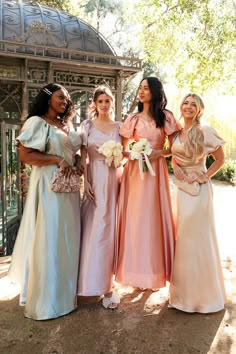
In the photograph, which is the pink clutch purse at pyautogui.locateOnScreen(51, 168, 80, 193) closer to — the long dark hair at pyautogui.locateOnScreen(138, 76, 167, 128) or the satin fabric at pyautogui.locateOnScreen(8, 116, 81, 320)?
the satin fabric at pyautogui.locateOnScreen(8, 116, 81, 320)

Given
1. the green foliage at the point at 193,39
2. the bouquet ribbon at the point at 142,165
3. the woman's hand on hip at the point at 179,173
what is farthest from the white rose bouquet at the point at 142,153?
the green foliage at the point at 193,39

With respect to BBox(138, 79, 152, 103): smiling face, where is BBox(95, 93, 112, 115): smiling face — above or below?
below

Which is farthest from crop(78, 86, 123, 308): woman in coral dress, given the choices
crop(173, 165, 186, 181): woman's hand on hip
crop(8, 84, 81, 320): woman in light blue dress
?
crop(173, 165, 186, 181): woman's hand on hip

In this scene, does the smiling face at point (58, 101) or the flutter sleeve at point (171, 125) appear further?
the flutter sleeve at point (171, 125)

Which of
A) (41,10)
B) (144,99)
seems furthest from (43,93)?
(41,10)

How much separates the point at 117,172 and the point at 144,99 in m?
0.70

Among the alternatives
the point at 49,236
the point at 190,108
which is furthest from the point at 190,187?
the point at 49,236

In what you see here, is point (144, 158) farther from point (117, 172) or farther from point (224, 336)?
point (224, 336)

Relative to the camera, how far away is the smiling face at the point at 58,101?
9.89 ft

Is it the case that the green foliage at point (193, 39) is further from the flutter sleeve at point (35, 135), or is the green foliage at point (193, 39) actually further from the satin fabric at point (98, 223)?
the flutter sleeve at point (35, 135)

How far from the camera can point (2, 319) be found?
116 inches

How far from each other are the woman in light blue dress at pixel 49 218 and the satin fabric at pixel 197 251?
2.91 ft

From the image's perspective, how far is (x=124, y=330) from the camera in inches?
109

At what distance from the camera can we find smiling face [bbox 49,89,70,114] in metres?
3.01
